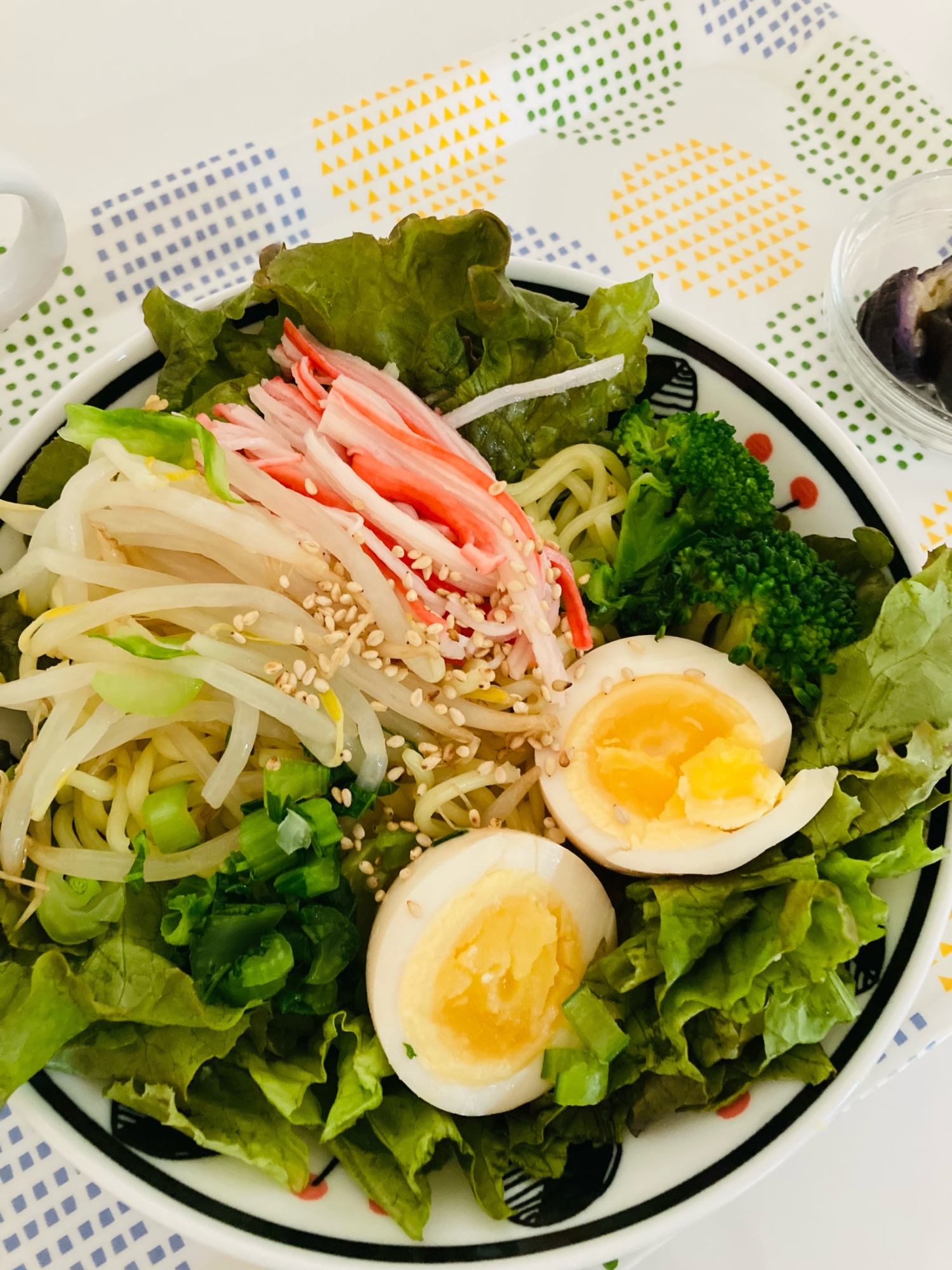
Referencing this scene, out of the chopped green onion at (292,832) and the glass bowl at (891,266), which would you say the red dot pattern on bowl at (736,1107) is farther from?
the glass bowl at (891,266)

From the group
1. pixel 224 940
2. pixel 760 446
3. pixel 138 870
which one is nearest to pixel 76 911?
pixel 138 870

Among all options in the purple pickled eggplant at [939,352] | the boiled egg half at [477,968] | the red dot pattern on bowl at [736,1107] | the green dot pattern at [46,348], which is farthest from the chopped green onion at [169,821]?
the purple pickled eggplant at [939,352]

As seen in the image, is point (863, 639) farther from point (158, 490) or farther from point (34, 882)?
point (34, 882)

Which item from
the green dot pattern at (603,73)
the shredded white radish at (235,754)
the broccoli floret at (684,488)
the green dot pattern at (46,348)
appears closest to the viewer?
the shredded white radish at (235,754)

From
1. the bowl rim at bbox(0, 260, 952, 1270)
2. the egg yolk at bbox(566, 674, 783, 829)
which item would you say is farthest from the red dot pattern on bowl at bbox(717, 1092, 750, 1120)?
the egg yolk at bbox(566, 674, 783, 829)

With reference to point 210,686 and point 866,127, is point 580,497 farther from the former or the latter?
point 866,127

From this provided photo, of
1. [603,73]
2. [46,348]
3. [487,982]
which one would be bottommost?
[487,982]
